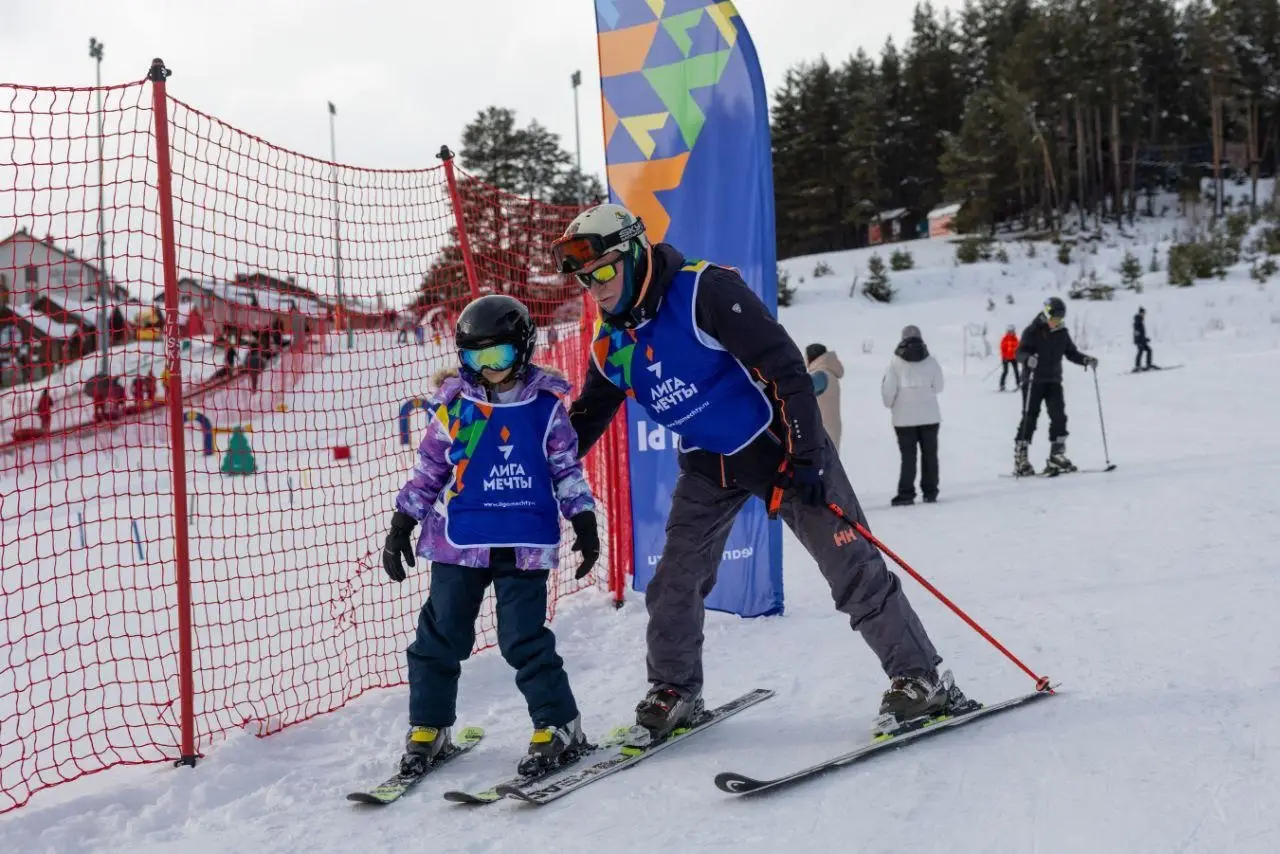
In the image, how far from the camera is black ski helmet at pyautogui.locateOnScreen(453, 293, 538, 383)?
335 centimetres

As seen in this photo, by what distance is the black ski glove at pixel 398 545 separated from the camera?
3416mm

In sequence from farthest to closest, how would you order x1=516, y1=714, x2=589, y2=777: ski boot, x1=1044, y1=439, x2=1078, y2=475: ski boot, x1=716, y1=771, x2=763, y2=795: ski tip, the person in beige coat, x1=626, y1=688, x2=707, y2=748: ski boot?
x1=1044, y1=439, x2=1078, y2=475: ski boot, the person in beige coat, x1=626, y1=688, x2=707, y2=748: ski boot, x1=516, y1=714, x2=589, y2=777: ski boot, x1=716, y1=771, x2=763, y2=795: ski tip

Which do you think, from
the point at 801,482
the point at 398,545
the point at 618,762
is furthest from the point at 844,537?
the point at 398,545

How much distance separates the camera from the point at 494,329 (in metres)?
3.35

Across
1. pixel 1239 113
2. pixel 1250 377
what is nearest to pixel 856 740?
pixel 1250 377

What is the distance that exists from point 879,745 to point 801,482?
888 millimetres

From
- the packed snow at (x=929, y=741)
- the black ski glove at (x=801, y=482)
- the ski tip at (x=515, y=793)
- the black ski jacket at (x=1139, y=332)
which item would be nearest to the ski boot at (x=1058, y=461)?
the packed snow at (x=929, y=741)

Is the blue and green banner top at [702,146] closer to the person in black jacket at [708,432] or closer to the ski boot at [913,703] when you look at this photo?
the person in black jacket at [708,432]

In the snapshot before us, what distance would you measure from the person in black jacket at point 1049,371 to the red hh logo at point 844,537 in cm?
710

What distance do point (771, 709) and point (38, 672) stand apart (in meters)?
3.86

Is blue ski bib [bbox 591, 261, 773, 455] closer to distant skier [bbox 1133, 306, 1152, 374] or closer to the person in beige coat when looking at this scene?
the person in beige coat

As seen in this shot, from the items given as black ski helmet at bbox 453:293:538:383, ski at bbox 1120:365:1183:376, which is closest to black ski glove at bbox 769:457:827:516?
black ski helmet at bbox 453:293:538:383

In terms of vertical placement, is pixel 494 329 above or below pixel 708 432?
above

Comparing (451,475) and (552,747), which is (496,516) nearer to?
(451,475)
